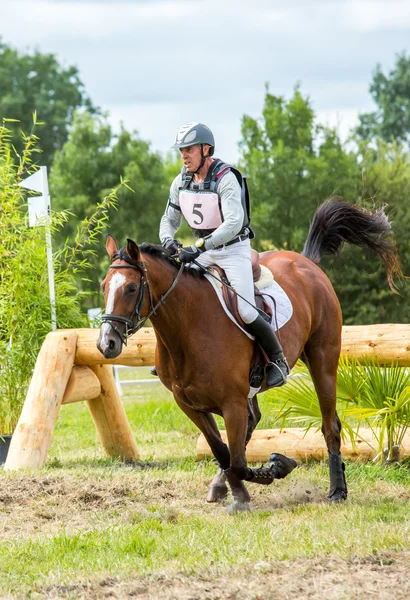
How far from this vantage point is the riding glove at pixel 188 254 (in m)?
6.03

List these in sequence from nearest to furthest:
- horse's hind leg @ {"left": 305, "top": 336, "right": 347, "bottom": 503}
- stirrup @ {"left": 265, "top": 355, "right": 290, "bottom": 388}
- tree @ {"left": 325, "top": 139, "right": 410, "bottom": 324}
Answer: stirrup @ {"left": 265, "top": 355, "right": 290, "bottom": 388} < horse's hind leg @ {"left": 305, "top": 336, "right": 347, "bottom": 503} < tree @ {"left": 325, "top": 139, "right": 410, "bottom": 324}

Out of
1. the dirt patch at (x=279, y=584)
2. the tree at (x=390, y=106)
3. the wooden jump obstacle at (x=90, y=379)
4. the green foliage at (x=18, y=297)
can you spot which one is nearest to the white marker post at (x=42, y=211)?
the green foliage at (x=18, y=297)

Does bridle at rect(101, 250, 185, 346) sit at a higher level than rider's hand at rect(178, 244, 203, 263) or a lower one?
lower

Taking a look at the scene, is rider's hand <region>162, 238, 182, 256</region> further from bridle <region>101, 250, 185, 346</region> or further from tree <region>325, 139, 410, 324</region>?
tree <region>325, 139, 410, 324</region>

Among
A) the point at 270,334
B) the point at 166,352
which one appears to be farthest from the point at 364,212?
the point at 166,352

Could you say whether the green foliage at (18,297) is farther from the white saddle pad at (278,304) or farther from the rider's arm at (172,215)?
the white saddle pad at (278,304)

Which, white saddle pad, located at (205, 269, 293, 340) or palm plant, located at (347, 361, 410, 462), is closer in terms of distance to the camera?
white saddle pad, located at (205, 269, 293, 340)

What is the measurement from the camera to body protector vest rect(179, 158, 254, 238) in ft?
20.7

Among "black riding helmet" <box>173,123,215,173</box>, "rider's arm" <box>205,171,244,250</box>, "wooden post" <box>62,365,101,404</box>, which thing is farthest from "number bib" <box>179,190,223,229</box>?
"wooden post" <box>62,365,101,404</box>

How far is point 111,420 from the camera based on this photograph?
9.20m

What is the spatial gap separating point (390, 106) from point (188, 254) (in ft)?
166

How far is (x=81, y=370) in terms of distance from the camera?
356 inches

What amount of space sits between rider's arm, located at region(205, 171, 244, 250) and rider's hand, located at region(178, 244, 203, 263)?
0.10m

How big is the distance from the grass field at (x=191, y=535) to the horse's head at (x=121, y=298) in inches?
46.3
